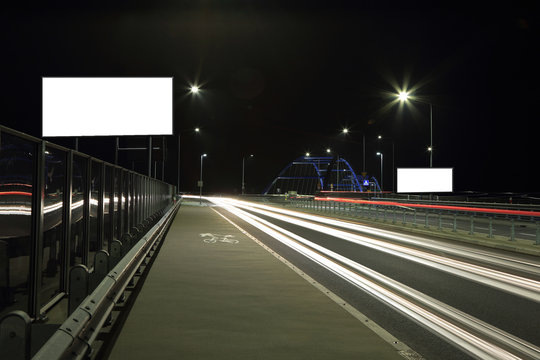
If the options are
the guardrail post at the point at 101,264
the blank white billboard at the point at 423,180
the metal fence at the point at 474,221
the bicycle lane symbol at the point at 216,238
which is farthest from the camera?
the blank white billboard at the point at 423,180

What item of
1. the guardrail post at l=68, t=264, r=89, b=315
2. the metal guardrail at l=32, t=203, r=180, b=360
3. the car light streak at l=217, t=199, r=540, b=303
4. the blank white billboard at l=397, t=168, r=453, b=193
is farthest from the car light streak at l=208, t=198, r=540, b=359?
the blank white billboard at l=397, t=168, r=453, b=193

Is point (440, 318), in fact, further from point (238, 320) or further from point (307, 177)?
point (307, 177)

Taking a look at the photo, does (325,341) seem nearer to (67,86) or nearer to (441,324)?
(441,324)

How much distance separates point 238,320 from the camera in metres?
6.98

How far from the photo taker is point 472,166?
91562 millimetres

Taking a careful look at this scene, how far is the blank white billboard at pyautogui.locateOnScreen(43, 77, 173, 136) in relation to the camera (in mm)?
34719

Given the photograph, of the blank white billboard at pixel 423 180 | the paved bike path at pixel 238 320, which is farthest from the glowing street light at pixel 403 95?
the paved bike path at pixel 238 320

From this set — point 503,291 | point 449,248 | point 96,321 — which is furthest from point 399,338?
point 449,248

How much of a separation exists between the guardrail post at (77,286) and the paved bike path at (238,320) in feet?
2.09

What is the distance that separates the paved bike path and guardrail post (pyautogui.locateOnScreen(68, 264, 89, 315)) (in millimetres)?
637

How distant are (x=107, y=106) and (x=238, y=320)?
31.2 m

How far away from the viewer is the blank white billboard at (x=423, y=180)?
4066cm

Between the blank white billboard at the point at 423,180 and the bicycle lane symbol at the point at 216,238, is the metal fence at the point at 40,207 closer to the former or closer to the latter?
the bicycle lane symbol at the point at 216,238

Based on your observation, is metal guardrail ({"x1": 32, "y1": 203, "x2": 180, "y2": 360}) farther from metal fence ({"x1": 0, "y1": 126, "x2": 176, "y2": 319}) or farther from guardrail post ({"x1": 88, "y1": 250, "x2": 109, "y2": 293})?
metal fence ({"x1": 0, "y1": 126, "x2": 176, "y2": 319})
